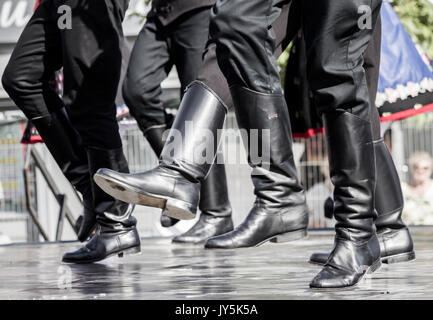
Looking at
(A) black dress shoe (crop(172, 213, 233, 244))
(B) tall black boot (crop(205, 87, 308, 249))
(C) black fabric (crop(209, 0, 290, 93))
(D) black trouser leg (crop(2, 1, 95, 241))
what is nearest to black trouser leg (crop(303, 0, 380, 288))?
(C) black fabric (crop(209, 0, 290, 93))

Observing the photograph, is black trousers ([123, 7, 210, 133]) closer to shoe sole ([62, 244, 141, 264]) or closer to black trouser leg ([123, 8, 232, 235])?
black trouser leg ([123, 8, 232, 235])

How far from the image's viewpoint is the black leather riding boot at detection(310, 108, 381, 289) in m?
2.55

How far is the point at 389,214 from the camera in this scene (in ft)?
10.1

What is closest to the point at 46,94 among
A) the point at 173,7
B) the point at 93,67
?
the point at 93,67

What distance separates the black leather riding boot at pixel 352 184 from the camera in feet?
8.38

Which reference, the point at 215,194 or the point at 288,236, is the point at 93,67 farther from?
the point at 215,194

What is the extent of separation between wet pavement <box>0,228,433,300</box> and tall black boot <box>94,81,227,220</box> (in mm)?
238

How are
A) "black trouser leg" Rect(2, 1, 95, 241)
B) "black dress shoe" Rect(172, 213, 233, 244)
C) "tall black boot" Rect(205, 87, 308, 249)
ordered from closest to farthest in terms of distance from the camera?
1. "tall black boot" Rect(205, 87, 308, 249)
2. "black trouser leg" Rect(2, 1, 95, 241)
3. "black dress shoe" Rect(172, 213, 233, 244)

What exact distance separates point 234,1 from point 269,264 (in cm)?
87

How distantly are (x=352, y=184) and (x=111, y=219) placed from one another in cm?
121
